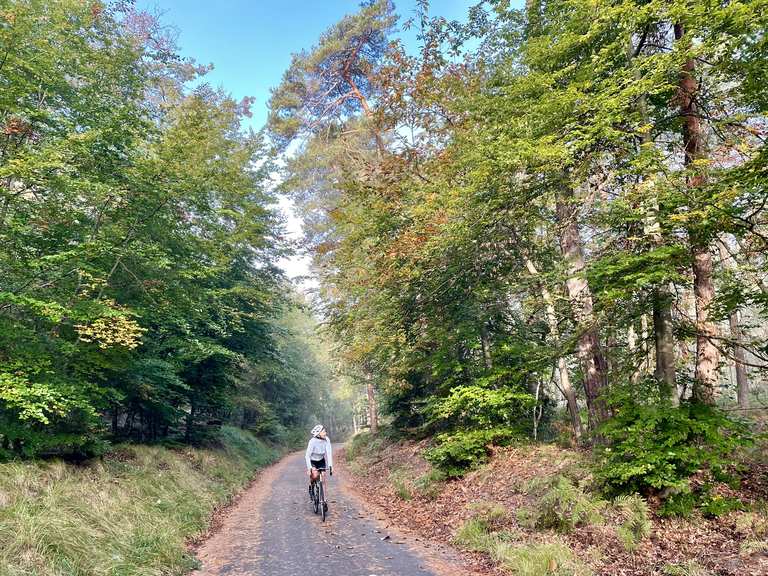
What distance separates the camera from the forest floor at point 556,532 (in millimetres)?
5012

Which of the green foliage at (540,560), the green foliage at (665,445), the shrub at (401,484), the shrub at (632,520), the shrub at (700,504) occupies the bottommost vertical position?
the shrub at (401,484)

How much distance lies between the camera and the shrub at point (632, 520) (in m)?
5.64

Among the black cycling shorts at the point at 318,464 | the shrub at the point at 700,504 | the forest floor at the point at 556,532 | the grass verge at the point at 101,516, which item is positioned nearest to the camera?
the forest floor at the point at 556,532

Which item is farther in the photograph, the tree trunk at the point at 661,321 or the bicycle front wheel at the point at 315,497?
the bicycle front wheel at the point at 315,497

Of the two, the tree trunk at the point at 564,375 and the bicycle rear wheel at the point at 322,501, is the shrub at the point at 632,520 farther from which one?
the bicycle rear wheel at the point at 322,501

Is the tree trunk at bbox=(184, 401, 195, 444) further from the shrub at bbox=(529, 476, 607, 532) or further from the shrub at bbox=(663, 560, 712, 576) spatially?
the shrub at bbox=(663, 560, 712, 576)

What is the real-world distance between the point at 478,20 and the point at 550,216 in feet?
17.6

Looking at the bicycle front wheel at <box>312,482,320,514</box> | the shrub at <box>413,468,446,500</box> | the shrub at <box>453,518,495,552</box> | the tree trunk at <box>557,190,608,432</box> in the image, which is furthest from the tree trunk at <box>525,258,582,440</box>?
the bicycle front wheel at <box>312,482,320,514</box>

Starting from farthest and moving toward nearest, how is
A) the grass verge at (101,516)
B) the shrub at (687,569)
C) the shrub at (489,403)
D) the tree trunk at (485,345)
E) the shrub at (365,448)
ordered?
the shrub at (365,448), the tree trunk at (485,345), the shrub at (489,403), the grass verge at (101,516), the shrub at (687,569)

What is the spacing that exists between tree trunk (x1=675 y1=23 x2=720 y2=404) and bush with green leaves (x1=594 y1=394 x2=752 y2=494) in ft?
1.96

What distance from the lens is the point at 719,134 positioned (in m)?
6.79

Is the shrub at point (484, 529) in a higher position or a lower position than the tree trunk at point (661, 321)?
lower

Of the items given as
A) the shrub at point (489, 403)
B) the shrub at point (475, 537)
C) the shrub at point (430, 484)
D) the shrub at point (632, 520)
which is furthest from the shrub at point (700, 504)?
the shrub at point (430, 484)

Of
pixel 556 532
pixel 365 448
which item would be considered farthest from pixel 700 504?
pixel 365 448
